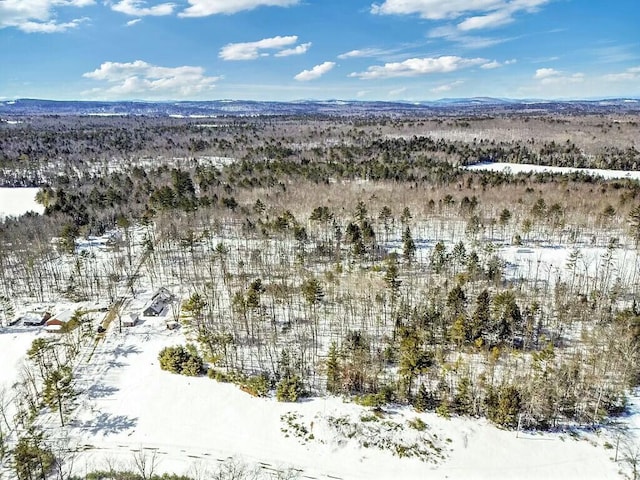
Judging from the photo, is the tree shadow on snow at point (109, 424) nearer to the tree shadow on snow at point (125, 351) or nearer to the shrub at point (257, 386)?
the tree shadow on snow at point (125, 351)

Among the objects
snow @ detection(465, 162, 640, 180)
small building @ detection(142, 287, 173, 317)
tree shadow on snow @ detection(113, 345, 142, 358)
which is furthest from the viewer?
snow @ detection(465, 162, 640, 180)

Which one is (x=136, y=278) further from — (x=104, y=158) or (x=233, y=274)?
(x=104, y=158)

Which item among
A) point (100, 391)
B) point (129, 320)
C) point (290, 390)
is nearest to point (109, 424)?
point (100, 391)

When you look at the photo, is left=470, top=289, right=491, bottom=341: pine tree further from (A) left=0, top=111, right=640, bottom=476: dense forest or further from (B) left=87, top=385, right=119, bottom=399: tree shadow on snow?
(B) left=87, top=385, right=119, bottom=399: tree shadow on snow

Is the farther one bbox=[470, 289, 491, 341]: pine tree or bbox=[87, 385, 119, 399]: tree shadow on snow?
bbox=[470, 289, 491, 341]: pine tree

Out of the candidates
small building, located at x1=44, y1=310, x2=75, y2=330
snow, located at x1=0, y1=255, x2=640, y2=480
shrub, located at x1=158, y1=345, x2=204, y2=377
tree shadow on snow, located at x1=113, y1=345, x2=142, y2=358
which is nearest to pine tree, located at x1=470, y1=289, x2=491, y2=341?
snow, located at x1=0, y1=255, x2=640, y2=480

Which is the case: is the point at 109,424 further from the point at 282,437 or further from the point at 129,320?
the point at 129,320

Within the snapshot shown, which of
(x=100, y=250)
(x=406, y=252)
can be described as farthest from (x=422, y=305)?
(x=100, y=250)
